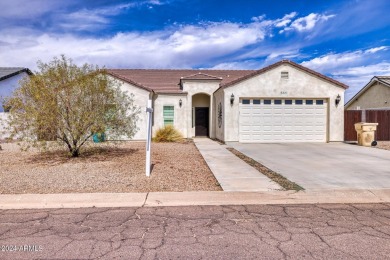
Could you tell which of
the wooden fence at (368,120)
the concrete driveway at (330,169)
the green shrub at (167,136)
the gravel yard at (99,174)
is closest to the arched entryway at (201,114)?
the green shrub at (167,136)

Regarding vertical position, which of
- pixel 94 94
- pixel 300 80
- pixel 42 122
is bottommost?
pixel 42 122

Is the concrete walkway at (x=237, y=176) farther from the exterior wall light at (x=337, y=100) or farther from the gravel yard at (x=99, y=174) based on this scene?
the exterior wall light at (x=337, y=100)

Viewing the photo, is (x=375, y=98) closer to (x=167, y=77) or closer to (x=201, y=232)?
(x=167, y=77)

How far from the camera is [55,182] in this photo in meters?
7.56

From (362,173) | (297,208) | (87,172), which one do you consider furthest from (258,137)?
(297,208)

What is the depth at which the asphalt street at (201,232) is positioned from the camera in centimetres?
384

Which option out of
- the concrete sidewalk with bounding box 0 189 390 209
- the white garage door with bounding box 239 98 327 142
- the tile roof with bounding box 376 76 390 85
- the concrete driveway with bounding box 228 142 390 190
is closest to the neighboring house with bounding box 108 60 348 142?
the white garage door with bounding box 239 98 327 142

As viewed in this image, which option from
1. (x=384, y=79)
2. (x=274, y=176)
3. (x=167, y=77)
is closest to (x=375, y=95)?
(x=384, y=79)

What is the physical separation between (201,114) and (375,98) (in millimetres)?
12948

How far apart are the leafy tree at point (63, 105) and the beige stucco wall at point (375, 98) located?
19.1 meters

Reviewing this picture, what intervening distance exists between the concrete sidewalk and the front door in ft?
55.8

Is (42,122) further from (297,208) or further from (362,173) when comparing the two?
(362,173)

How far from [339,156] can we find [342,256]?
9.15 m

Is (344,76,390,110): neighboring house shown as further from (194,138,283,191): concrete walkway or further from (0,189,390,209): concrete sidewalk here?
(0,189,390,209): concrete sidewalk
